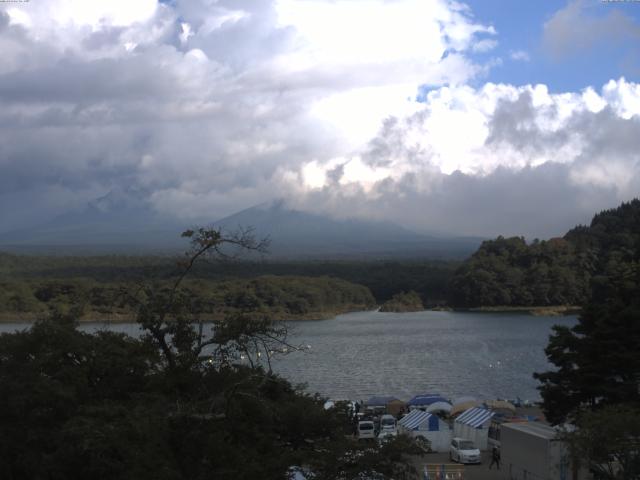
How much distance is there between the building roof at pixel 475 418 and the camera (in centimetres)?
1440

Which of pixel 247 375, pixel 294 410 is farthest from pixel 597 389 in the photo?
pixel 247 375

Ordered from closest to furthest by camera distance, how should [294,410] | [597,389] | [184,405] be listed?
[184,405] < [294,410] < [597,389]

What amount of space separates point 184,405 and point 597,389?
793cm

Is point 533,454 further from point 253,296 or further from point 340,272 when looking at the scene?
point 340,272

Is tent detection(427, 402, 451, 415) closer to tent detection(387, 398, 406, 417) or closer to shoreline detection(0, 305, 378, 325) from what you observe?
tent detection(387, 398, 406, 417)

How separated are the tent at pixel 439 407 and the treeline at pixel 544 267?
41354mm

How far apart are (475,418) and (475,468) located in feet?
6.81

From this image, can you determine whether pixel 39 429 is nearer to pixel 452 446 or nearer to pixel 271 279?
pixel 452 446

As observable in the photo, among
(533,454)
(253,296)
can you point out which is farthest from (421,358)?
(533,454)

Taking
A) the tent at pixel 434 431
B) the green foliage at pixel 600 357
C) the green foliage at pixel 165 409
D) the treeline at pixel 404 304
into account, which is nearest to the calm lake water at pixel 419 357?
the tent at pixel 434 431

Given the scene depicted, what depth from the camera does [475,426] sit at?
14.4 metres

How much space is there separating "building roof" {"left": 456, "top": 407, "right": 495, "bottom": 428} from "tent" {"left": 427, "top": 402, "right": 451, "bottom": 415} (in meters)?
3.00

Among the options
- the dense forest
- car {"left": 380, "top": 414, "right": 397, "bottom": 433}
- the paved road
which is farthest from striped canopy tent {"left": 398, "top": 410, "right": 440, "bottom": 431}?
the dense forest

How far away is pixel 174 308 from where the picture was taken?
264 inches
